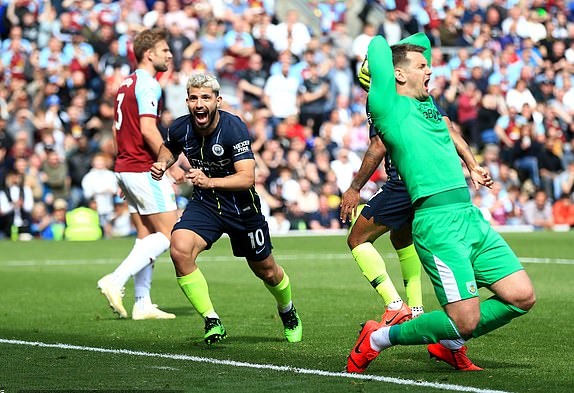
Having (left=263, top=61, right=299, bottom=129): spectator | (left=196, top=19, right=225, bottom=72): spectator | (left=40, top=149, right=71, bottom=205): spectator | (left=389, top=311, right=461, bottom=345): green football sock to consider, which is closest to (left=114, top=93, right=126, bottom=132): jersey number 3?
(left=389, top=311, right=461, bottom=345): green football sock

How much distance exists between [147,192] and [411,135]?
499cm

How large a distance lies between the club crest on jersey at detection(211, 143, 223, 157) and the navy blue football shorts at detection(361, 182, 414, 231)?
129cm

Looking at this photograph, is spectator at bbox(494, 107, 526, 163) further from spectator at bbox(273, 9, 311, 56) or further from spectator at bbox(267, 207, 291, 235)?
spectator at bbox(267, 207, 291, 235)

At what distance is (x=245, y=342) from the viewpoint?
10242mm

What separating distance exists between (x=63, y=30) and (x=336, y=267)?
39.9 ft

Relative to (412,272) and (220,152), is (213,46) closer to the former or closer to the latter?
(412,272)

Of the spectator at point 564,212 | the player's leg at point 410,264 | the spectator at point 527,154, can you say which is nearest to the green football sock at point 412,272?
the player's leg at point 410,264

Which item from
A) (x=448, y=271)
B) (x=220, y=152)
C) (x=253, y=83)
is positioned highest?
(x=448, y=271)

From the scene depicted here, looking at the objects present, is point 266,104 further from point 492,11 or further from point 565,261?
point 565,261

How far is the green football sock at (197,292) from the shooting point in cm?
982

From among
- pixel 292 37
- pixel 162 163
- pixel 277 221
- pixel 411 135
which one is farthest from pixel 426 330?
pixel 292 37

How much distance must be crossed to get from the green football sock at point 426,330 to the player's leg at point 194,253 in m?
2.08

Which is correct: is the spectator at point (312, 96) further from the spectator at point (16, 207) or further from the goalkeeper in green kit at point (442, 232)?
the goalkeeper in green kit at point (442, 232)

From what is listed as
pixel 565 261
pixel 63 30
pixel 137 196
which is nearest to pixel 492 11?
pixel 63 30
